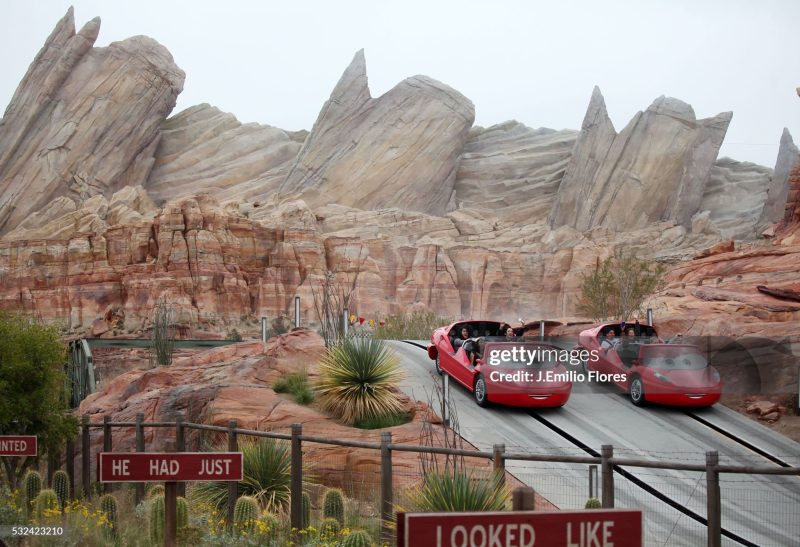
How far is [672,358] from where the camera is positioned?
18500 mm

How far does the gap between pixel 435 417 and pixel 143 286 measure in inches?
2195

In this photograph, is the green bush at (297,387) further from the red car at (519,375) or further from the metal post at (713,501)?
the metal post at (713,501)

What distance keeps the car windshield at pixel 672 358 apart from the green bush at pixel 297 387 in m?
6.56

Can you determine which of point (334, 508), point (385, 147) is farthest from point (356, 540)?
point (385, 147)

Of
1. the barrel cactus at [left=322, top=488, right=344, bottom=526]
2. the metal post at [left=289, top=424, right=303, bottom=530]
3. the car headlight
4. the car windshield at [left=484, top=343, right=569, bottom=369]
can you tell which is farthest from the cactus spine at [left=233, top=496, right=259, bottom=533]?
the car headlight

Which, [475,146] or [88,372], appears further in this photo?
[475,146]

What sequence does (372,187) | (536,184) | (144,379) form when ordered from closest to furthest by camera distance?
1. (144,379)
2. (372,187)
3. (536,184)

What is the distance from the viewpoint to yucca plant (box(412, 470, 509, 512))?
973 centimetres

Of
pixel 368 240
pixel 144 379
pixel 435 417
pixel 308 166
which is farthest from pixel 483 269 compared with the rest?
pixel 435 417

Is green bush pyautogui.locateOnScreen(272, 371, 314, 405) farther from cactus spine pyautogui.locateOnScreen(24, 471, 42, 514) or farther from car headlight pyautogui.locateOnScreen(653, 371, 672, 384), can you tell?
car headlight pyautogui.locateOnScreen(653, 371, 672, 384)

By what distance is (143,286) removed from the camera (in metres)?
69.8

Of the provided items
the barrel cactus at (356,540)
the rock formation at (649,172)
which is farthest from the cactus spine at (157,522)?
the rock formation at (649,172)

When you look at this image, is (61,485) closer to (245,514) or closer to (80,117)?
(245,514)

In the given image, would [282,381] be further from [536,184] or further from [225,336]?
[536,184]
